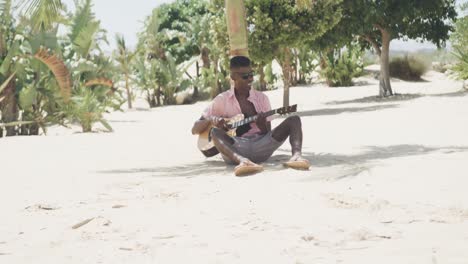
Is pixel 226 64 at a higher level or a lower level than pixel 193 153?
higher

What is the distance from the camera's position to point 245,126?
6691 millimetres

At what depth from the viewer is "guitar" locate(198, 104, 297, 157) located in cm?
631

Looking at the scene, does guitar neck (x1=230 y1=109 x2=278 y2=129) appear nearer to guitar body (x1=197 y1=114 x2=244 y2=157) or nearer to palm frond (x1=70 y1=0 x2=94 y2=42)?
guitar body (x1=197 y1=114 x2=244 y2=157)

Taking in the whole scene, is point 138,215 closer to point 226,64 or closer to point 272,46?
point 272,46

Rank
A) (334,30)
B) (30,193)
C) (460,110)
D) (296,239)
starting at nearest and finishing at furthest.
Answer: (296,239), (30,193), (460,110), (334,30)

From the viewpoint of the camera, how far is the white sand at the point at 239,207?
3477 millimetres

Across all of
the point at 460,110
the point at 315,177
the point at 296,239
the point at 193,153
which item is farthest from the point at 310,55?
the point at 296,239

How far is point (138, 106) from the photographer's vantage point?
30000 mm

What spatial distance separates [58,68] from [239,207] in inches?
358

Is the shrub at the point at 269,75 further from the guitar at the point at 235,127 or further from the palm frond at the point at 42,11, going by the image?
the guitar at the point at 235,127

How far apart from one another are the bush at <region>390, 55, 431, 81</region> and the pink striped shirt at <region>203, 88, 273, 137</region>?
26.6m

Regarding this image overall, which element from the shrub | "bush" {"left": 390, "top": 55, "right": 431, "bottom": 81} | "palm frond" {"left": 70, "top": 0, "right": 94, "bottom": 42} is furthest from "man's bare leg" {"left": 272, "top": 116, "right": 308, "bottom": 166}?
"bush" {"left": 390, "top": 55, "right": 431, "bottom": 81}

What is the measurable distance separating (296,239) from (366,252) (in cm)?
48

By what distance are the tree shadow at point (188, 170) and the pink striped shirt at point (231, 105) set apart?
20.2 inches
